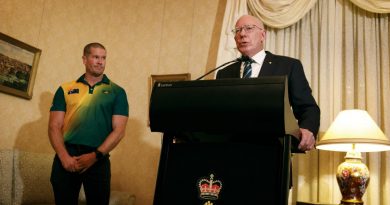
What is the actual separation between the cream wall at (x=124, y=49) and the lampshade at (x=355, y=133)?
4.92 ft

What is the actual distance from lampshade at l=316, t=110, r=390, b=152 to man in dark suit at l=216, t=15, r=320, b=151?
1.02 metres

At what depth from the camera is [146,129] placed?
13.1 ft

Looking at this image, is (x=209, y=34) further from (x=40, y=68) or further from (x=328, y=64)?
(x=40, y=68)

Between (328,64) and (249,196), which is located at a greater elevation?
(328,64)

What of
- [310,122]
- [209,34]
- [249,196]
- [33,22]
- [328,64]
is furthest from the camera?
[209,34]

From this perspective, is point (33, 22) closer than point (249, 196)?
No

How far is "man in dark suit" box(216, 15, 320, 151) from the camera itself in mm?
1481

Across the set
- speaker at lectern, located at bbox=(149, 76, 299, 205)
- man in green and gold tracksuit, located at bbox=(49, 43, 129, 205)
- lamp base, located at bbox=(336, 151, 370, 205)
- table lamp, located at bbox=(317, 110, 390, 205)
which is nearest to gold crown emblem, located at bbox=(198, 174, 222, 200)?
speaker at lectern, located at bbox=(149, 76, 299, 205)

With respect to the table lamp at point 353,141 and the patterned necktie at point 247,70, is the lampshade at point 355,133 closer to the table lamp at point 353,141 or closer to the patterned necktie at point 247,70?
the table lamp at point 353,141

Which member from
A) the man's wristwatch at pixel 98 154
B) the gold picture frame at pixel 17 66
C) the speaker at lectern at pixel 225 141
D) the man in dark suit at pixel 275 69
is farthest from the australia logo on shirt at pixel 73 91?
the speaker at lectern at pixel 225 141

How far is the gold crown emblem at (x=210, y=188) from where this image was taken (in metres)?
1.08

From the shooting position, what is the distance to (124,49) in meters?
4.21

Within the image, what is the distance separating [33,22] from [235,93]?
291cm

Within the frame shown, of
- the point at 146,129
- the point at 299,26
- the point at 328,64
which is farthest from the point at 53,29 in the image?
the point at 328,64
